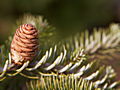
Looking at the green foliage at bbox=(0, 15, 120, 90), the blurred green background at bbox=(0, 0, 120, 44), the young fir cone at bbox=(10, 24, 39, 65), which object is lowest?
the green foliage at bbox=(0, 15, 120, 90)

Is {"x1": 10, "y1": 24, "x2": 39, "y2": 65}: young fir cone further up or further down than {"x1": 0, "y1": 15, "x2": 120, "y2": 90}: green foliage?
further up

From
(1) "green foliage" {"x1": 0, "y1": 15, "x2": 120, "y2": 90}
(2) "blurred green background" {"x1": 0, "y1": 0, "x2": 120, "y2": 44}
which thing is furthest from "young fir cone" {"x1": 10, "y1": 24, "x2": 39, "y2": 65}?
(2) "blurred green background" {"x1": 0, "y1": 0, "x2": 120, "y2": 44}

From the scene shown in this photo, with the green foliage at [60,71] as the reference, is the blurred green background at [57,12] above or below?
above

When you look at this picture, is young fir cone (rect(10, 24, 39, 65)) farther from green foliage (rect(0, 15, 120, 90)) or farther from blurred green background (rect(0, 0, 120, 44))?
blurred green background (rect(0, 0, 120, 44))

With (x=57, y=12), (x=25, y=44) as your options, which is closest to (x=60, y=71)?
(x=25, y=44)

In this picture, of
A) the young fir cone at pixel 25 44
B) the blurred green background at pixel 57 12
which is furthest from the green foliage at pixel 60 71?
the blurred green background at pixel 57 12

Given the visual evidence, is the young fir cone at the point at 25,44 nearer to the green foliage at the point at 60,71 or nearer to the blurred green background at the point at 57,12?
the green foliage at the point at 60,71
